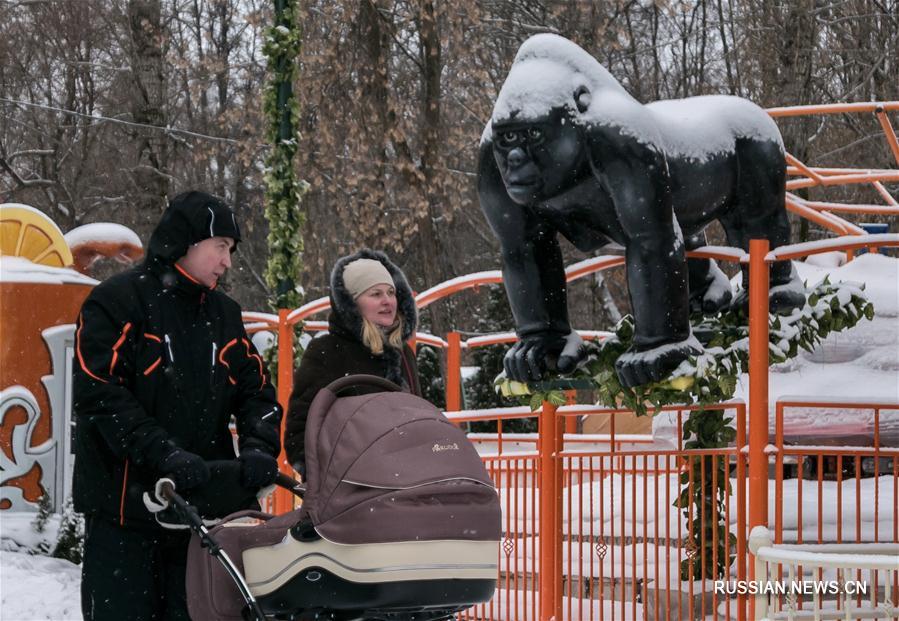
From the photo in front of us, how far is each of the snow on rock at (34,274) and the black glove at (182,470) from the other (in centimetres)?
835

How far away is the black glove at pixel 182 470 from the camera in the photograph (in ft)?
13.2

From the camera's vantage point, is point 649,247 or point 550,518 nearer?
point 649,247

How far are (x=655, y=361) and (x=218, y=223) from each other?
1825mm

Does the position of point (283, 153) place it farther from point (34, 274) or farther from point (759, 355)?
point (759, 355)

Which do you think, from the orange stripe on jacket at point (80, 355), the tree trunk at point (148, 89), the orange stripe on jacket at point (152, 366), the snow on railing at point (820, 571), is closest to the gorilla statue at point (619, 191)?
the snow on railing at point (820, 571)

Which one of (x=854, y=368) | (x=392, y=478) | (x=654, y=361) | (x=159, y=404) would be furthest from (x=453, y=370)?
(x=392, y=478)

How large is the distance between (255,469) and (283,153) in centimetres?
793

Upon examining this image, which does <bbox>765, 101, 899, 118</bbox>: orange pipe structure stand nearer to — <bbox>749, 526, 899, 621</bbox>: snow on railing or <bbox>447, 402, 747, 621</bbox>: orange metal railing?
<bbox>447, 402, 747, 621</bbox>: orange metal railing

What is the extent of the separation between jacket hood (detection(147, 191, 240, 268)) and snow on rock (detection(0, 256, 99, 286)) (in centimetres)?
786

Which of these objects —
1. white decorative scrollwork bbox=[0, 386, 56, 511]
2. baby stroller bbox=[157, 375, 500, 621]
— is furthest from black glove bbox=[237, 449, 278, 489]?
white decorative scrollwork bbox=[0, 386, 56, 511]

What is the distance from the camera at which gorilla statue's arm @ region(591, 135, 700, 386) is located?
5.12 meters

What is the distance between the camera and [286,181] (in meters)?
11.9

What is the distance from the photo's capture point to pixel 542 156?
204 inches

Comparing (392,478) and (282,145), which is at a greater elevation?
(282,145)
